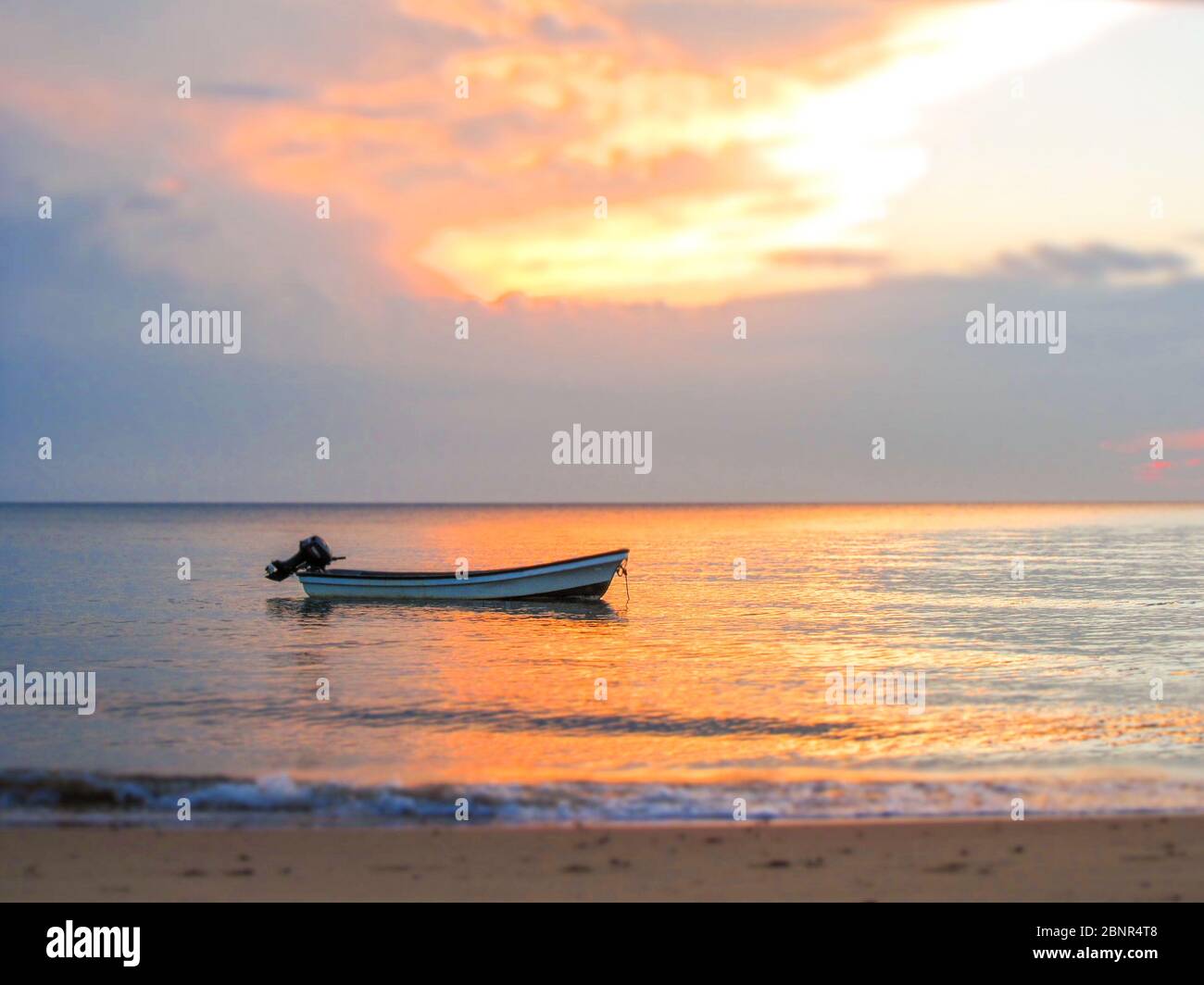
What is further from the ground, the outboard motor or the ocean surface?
the outboard motor

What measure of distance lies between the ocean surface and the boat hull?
2.18 ft

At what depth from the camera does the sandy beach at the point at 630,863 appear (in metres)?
8.45

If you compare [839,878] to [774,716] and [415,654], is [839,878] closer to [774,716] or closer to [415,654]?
[774,716]

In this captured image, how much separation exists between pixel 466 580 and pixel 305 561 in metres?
6.03

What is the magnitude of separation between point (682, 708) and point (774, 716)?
1.71 m

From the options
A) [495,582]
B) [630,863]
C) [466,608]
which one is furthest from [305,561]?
[630,863]

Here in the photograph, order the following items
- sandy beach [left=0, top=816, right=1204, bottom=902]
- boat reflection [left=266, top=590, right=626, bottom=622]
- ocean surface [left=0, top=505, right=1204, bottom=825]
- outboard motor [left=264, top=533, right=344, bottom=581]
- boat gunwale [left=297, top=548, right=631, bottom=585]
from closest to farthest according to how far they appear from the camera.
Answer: sandy beach [left=0, top=816, right=1204, bottom=902]
ocean surface [left=0, top=505, right=1204, bottom=825]
boat reflection [left=266, top=590, right=626, bottom=622]
boat gunwale [left=297, top=548, right=631, bottom=585]
outboard motor [left=264, top=533, right=344, bottom=581]

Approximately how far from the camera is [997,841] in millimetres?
9570

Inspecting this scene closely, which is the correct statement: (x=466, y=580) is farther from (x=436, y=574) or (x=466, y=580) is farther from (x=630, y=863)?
(x=630, y=863)

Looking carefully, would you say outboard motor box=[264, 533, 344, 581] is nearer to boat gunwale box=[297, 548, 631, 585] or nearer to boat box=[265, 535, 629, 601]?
boat box=[265, 535, 629, 601]

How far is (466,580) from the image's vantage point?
115 feet

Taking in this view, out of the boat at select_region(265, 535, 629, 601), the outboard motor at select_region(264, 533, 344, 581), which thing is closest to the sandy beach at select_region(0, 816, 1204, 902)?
the boat at select_region(265, 535, 629, 601)

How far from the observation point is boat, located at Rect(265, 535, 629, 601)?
34781 mm
